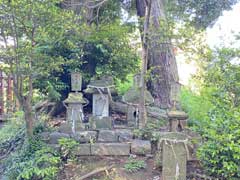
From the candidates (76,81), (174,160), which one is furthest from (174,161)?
(76,81)

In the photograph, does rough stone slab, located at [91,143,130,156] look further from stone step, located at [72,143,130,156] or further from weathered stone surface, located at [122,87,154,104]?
weathered stone surface, located at [122,87,154,104]

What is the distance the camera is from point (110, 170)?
298 centimetres

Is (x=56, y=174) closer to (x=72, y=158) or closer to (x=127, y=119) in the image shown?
(x=72, y=158)

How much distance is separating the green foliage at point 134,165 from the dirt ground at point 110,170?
0.09ft

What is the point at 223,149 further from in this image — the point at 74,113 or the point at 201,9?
Answer: the point at 201,9

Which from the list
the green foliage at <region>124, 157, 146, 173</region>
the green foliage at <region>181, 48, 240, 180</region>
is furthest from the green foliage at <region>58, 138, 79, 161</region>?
the green foliage at <region>181, 48, 240, 180</region>

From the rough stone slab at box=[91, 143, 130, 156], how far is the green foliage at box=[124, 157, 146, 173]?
0.52ft

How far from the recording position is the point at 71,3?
4.59m

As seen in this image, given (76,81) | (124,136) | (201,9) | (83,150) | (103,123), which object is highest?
(201,9)

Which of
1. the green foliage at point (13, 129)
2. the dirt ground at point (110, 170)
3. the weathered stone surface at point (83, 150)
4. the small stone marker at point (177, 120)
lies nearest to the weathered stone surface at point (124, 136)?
the dirt ground at point (110, 170)

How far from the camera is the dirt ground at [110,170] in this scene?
2887 millimetres

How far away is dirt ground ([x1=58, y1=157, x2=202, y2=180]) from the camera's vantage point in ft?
9.47

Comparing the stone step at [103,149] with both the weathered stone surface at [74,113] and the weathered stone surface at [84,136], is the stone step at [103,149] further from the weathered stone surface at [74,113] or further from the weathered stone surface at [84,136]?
the weathered stone surface at [74,113]

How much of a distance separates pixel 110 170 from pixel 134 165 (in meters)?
0.24
